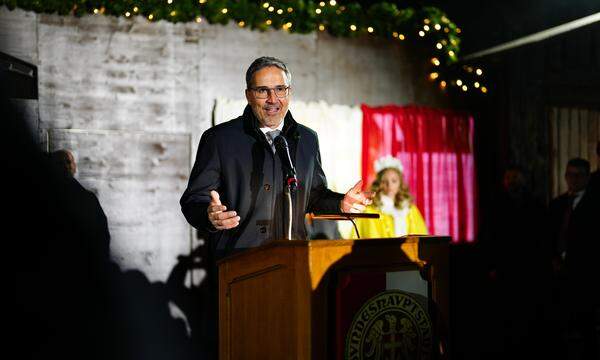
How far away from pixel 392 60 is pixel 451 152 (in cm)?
116

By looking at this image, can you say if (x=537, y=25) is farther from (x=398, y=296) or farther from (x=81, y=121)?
(x=398, y=296)

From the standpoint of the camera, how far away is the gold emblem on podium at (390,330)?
101 inches

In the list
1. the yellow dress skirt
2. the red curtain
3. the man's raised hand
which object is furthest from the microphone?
the red curtain

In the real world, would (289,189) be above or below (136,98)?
below

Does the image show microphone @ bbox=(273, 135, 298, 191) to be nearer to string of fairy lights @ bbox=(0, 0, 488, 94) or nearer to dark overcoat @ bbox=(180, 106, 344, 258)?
dark overcoat @ bbox=(180, 106, 344, 258)

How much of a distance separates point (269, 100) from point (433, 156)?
13.8 feet

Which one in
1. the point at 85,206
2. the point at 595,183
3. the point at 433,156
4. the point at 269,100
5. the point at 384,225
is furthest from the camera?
the point at 433,156

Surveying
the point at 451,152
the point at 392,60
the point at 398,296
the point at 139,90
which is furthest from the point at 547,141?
the point at 398,296

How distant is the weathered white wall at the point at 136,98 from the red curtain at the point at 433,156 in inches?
47.8

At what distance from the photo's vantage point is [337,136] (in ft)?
22.2

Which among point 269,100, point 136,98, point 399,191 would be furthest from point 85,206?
point 269,100

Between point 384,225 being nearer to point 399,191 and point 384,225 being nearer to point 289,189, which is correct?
point 399,191

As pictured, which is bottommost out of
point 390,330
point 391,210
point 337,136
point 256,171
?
point 390,330

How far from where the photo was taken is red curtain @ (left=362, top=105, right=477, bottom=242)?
22.8ft
